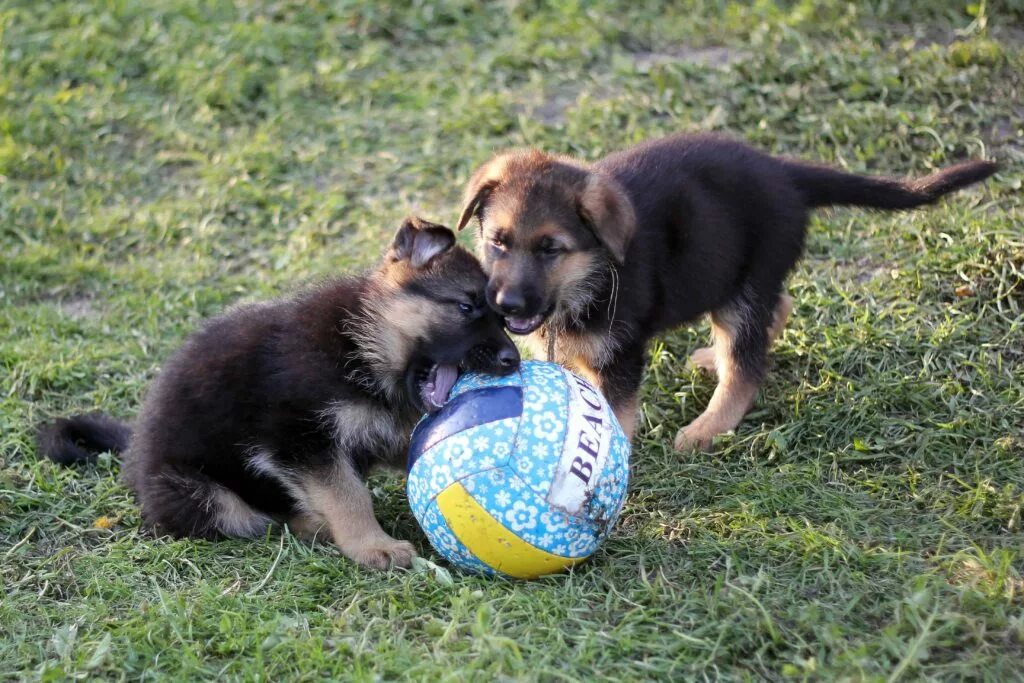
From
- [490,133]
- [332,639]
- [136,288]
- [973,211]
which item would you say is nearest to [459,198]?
[490,133]

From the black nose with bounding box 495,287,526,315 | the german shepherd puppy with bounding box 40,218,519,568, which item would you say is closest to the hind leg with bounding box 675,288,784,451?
the black nose with bounding box 495,287,526,315

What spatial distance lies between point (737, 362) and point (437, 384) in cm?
160

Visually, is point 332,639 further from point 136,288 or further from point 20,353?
point 136,288

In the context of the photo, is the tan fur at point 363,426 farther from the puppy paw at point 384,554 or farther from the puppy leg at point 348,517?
the puppy paw at point 384,554

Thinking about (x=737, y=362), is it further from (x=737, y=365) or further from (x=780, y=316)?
(x=780, y=316)

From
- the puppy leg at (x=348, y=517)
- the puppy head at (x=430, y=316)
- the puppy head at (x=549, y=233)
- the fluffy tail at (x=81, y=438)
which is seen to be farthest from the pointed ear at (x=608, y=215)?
the fluffy tail at (x=81, y=438)

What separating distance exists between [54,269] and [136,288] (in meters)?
0.62

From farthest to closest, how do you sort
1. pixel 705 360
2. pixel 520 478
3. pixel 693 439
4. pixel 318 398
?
pixel 705 360
pixel 693 439
pixel 318 398
pixel 520 478

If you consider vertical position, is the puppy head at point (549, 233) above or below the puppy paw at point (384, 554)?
above

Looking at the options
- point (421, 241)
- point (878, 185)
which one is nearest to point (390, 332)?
point (421, 241)

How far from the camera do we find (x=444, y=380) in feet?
14.3

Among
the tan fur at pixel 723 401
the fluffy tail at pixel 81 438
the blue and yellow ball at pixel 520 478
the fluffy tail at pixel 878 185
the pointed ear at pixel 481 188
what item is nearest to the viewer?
the blue and yellow ball at pixel 520 478

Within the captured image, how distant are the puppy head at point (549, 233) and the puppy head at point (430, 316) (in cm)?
11

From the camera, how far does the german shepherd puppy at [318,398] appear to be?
427cm
